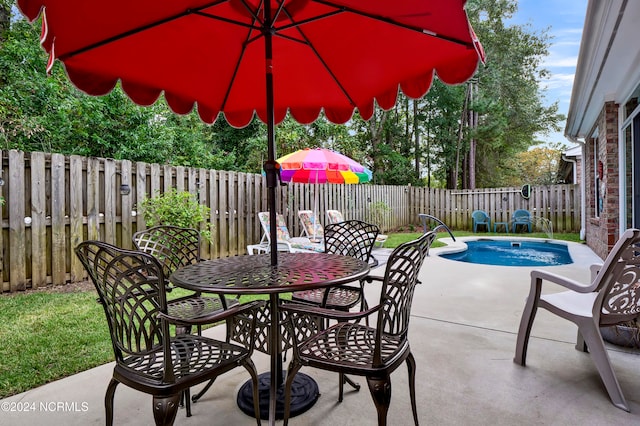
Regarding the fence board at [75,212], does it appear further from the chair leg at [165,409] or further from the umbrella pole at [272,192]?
the chair leg at [165,409]

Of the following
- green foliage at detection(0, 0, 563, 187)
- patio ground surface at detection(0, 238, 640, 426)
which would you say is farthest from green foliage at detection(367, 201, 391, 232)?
patio ground surface at detection(0, 238, 640, 426)

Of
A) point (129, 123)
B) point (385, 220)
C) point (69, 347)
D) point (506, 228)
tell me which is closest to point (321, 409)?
point (69, 347)

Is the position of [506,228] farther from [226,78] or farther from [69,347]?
[69,347]

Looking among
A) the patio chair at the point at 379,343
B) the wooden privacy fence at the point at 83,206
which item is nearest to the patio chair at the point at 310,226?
the wooden privacy fence at the point at 83,206

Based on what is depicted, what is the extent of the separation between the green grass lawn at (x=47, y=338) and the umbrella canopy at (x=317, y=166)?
9.79 ft

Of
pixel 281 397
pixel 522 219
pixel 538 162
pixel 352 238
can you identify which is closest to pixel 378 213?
pixel 522 219

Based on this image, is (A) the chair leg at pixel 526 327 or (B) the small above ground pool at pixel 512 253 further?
(B) the small above ground pool at pixel 512 253

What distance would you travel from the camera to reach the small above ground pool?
7.79 metres

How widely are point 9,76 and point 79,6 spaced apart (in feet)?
23.0

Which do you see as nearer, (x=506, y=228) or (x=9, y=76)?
(x=9, y=76)

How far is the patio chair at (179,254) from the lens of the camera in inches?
91.2

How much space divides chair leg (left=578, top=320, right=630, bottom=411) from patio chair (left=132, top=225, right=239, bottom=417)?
219 cm

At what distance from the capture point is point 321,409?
195cm

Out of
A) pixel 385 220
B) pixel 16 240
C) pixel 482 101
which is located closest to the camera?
pixel 16 240
